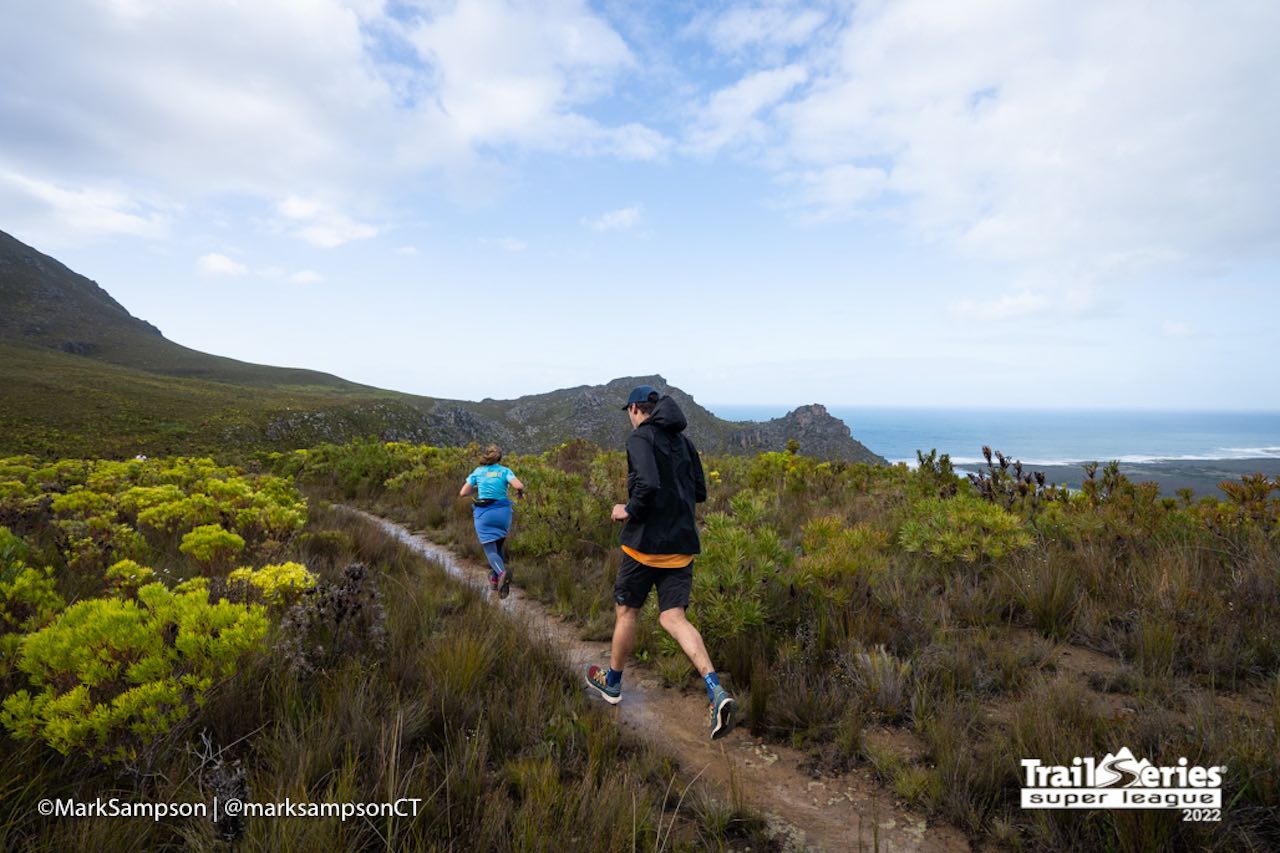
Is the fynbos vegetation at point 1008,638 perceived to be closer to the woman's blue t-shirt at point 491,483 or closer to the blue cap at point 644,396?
the woman's blue t-shirt at point 491,483

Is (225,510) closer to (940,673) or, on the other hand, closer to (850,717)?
(850,717)

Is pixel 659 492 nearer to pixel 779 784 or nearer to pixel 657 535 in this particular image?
pixel 657 535

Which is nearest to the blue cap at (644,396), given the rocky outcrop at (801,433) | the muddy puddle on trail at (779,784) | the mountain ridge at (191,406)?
the muddy puddle on trail at (779,784)

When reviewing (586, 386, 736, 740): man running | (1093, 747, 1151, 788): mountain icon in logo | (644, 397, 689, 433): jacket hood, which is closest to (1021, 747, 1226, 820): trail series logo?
(1093, 747, 1151, 788): mountain icon in logo

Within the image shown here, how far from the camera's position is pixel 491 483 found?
6961mm

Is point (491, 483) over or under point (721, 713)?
over

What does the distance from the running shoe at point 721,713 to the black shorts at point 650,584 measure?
25.6 inches

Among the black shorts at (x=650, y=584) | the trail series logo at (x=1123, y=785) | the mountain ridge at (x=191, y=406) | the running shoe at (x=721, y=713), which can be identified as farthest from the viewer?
the mountain ridge at (x=191, y=406)

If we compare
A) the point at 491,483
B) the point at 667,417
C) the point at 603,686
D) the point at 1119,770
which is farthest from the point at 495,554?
the point at 1119,770

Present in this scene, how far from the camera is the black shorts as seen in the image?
3812 millimetres

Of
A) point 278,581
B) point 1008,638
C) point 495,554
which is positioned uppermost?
point 278,581

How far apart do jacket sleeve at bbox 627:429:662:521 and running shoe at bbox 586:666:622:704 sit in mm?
1283

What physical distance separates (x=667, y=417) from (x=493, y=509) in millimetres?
3868

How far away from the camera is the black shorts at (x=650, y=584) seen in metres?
3.81
